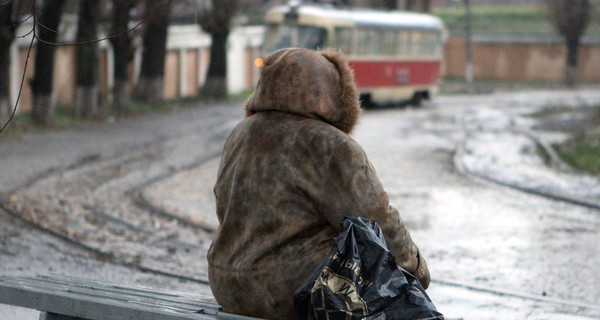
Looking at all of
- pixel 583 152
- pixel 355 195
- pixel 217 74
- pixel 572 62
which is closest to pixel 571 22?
pixel 572 62

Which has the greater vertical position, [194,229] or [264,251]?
[264,251]

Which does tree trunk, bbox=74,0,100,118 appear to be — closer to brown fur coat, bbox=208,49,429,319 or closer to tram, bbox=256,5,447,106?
tram, bbox=256,5,447,106

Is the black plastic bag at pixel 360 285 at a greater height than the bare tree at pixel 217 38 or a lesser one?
greater

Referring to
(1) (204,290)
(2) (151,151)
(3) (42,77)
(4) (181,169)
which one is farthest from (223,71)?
(1) (204,290)

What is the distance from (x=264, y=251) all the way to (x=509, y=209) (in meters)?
8.82

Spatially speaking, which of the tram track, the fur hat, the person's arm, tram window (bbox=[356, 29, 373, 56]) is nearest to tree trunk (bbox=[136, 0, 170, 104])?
tram window (bbox=[356, 29, 373, 56])

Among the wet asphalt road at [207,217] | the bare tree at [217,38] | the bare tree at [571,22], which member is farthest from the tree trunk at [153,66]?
the bare tree at [571,22]

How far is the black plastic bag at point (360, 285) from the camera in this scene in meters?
3.58

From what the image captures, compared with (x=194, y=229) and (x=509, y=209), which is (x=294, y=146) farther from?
(x=509, y=209)

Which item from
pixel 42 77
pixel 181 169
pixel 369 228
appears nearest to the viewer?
pixel 369 228

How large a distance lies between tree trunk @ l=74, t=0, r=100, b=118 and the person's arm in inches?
805

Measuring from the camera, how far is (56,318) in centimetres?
461

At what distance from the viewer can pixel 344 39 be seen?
31.5 metres

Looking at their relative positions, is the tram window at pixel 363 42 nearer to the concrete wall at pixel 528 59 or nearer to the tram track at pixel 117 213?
the tram track at pixel 117 213
